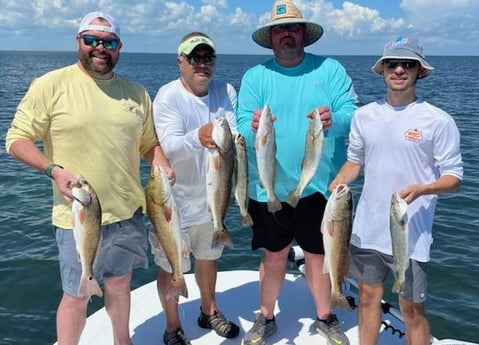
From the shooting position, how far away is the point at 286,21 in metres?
4.17

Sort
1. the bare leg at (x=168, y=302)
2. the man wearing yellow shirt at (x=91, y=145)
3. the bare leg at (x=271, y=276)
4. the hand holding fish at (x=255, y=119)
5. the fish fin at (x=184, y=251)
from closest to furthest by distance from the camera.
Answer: the man wearing yellow shirt at (x=91, y=145)
the hand holding fish at (x=255, y=119)
the fish fin at (x=184, y=251)
the bare leg at (x=168, y=302)
the bare leg at (x=271, y=276)

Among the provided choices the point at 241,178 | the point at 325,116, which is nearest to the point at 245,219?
the point at 241,178

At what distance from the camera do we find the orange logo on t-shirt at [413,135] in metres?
3.71

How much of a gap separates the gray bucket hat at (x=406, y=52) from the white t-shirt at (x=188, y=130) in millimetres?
1358

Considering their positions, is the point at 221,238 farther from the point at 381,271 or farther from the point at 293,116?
the point at 381,271

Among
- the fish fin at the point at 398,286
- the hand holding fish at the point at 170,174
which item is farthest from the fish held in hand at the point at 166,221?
the fish fin at the point at 398,286

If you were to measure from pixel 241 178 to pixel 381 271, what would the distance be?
133cm

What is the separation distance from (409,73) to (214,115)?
1.59 meters

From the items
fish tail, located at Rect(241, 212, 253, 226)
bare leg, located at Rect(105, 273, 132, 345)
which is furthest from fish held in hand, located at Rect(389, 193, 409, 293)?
bare leg, located at Rect(105, 273, 132, 345)

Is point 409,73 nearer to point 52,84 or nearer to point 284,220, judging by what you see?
point 284,220

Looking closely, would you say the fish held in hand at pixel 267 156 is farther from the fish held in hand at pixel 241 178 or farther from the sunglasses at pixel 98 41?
the sunglasses at pixel 98 41

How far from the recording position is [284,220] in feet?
15.1

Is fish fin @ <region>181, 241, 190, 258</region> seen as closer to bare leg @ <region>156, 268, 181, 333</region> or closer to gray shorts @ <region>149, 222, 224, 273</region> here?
gray shorts @ <region>149, 222, 224, 273</region>

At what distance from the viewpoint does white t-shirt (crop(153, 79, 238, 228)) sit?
4184mm
